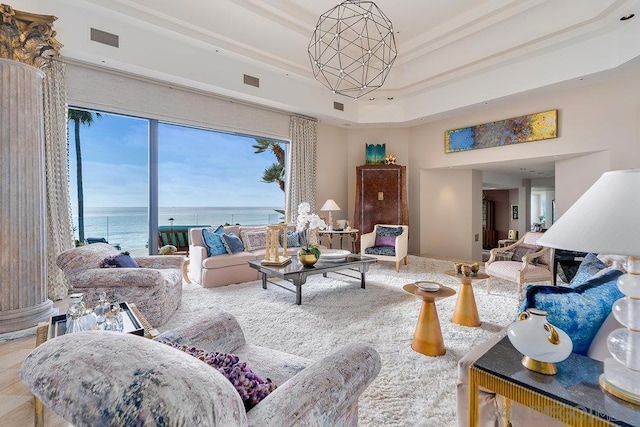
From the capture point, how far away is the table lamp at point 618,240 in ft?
2.78

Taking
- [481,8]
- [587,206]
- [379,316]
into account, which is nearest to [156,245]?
[379,316]

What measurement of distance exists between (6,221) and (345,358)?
3468mm

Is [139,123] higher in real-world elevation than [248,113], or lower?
lower

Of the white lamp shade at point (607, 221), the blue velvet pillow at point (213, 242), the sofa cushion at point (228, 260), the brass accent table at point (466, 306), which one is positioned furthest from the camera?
the blue velvet pillow at point (213, 242)

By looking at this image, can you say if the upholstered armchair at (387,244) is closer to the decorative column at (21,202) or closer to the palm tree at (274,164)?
the palm tree at (274,164)

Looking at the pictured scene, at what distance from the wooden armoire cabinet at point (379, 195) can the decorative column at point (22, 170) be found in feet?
17.7

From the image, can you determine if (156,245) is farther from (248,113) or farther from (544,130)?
(544,130)

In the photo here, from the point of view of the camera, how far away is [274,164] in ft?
25.1

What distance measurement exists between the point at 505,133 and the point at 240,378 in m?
6.46

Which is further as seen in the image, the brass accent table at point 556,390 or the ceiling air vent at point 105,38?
the ceiling air vent at point 105,38

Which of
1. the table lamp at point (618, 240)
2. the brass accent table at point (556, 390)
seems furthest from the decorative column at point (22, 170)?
the table lamp at point (618, 240)

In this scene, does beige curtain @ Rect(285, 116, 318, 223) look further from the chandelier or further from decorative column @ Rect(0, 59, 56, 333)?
decorative column @ Rect(0, 59, 56, 333)

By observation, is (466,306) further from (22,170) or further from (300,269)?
(22,170)

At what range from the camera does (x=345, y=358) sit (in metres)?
1.11
